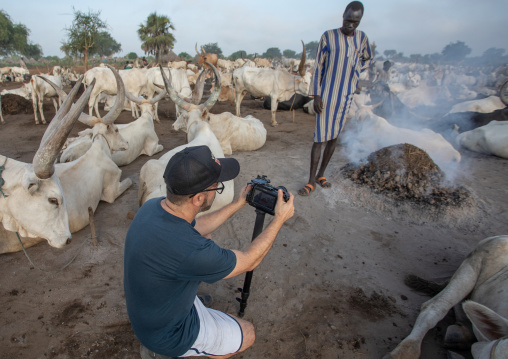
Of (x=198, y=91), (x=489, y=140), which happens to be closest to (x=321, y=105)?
(x=198, y=91)

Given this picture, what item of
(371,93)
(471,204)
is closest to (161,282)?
(471,204)

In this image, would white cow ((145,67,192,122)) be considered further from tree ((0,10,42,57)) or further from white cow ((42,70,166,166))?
tree ((0,10,42,57))

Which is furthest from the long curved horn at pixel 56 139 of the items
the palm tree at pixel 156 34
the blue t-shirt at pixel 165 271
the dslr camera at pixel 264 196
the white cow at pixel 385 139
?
the palm tree at pixel 156 34

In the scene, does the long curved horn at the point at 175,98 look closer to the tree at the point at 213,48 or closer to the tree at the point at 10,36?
the tree at the point at 10,36

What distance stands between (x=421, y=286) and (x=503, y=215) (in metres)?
2.11

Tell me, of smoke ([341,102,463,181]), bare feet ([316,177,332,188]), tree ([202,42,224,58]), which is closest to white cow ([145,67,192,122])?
smoke ([341,102,463,181])

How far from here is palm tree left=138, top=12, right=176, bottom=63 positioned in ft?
104

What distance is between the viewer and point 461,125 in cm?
764

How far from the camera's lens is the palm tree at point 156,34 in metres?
31.7

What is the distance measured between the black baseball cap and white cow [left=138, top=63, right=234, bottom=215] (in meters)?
1.88

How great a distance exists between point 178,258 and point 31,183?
6.65 feet

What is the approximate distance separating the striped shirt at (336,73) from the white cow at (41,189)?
2.97 metres

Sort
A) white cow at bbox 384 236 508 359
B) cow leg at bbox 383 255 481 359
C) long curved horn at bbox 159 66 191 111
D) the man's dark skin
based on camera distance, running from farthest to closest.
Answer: long curved horn at bbox 159 66 191 111
the man's dark skin
cow leg at bbox 383 255 481 359
white cow at bbox 384 236 508 359

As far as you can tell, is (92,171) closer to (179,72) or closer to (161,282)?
(161,282)
